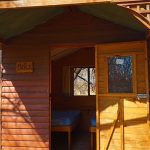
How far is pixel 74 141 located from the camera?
7.64 m

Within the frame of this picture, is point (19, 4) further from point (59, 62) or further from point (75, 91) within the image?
point (75, 91)

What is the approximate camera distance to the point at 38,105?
6098 mm

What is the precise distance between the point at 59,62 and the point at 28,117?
3696mm

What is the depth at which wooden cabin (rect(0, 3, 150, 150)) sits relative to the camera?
546cm

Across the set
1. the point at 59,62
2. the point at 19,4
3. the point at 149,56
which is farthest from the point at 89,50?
the point at 19,4

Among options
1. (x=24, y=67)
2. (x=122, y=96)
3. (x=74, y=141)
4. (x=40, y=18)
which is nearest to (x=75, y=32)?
(x=40, y=18)

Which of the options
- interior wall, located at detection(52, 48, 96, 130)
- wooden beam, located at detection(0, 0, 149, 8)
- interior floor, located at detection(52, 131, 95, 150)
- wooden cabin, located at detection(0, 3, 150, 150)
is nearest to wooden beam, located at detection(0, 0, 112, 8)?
wooden beam, located at detection(0, 0, 149, 8)

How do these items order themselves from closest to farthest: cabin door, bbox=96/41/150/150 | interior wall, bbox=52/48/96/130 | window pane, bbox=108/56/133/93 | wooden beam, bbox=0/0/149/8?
1. wooden beam, bbox=0/0/149/8
2. cabin door, bbox=96/41/150/150
3. window pane, bbox=108/56/133/93
4. interior wall, bbox=52/48/96/130

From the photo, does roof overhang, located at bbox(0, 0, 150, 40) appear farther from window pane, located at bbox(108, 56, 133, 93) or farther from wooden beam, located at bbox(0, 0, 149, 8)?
wooden beam, located at bbox(0, 0, 149, 8)

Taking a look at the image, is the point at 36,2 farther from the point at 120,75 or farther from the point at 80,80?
the point at 80,80

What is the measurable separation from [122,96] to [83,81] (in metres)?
5.71

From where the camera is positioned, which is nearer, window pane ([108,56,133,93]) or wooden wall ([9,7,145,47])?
window pane ([108,56,133,93])

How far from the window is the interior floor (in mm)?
1579

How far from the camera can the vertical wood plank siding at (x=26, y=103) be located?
607 centimetres
